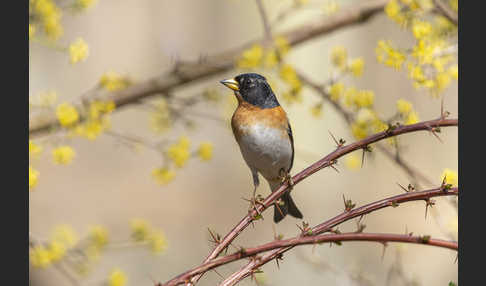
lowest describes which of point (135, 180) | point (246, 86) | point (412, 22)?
point (412, 22)

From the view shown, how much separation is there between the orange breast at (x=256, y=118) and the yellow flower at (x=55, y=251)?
1270mm

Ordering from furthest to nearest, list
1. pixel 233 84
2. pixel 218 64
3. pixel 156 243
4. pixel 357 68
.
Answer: pixel 218 64, pixel 156 243, pixel 233 84, pixel 357 68

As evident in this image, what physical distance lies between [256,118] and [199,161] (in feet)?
20.6

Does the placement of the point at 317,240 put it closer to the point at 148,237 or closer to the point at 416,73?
the point at 416,73

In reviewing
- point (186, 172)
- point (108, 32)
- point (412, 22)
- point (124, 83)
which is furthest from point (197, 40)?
point (412, 22)

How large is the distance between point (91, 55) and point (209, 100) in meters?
5.84

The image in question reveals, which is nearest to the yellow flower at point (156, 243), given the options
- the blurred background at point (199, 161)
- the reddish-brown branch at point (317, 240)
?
the reddish-brown branch at point (317, 240)

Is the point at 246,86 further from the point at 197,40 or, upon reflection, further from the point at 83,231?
the point at 197,40

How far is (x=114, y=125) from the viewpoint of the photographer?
32.6 feet

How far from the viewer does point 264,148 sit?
394 centimetres

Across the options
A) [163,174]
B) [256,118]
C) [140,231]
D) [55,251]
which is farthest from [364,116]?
[55,251]

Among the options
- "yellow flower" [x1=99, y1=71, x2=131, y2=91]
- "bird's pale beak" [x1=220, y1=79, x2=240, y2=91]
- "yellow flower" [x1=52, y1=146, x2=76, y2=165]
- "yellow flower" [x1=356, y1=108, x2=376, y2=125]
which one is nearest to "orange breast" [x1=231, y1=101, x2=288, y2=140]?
"bird's pale beak" [x1=220, y1=79, x2=240, y2=91]

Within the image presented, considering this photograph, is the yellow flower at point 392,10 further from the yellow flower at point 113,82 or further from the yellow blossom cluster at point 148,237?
the yellow blossom cluster at point 148,237

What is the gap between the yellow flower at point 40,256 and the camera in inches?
150
